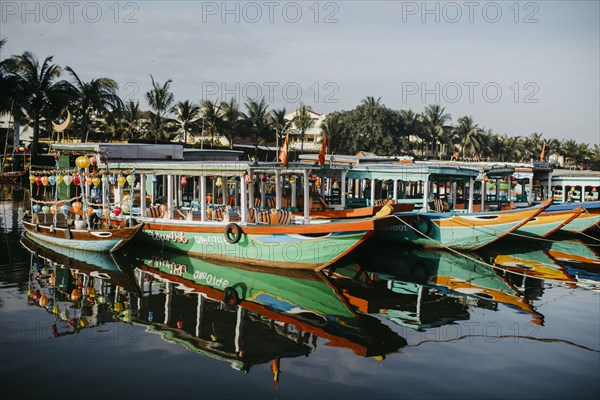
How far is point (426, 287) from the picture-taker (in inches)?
584

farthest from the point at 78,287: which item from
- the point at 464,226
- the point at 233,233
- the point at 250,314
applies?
the point at 464,226

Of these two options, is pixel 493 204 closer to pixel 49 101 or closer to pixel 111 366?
pixel 111 366

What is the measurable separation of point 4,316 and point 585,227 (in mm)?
22845

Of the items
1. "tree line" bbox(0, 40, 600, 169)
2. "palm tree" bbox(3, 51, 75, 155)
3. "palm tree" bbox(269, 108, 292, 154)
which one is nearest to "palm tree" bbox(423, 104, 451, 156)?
"tree line" bbox(0, 40, 600, 169)

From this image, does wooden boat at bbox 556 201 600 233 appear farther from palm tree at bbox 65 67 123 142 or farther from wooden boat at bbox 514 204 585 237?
palm tree at bbox 65 67 123 142

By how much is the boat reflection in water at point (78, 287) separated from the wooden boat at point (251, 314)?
57 centimetres

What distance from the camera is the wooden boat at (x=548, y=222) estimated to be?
2125 centimetres

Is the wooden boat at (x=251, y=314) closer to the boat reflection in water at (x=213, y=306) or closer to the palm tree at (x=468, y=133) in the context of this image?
the boat reflection in water at (x=213, y=306)

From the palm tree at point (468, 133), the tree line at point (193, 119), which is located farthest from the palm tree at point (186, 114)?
the palm tree at point (468, 133)

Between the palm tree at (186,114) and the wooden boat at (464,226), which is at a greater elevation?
the palm tree at (186,114)

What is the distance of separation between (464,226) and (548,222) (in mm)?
4674

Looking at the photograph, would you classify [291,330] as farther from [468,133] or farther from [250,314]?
[468,133]

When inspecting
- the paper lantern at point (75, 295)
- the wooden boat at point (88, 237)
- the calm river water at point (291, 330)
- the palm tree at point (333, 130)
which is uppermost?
the palm tree at point (333, 130)

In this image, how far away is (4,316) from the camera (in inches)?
448
